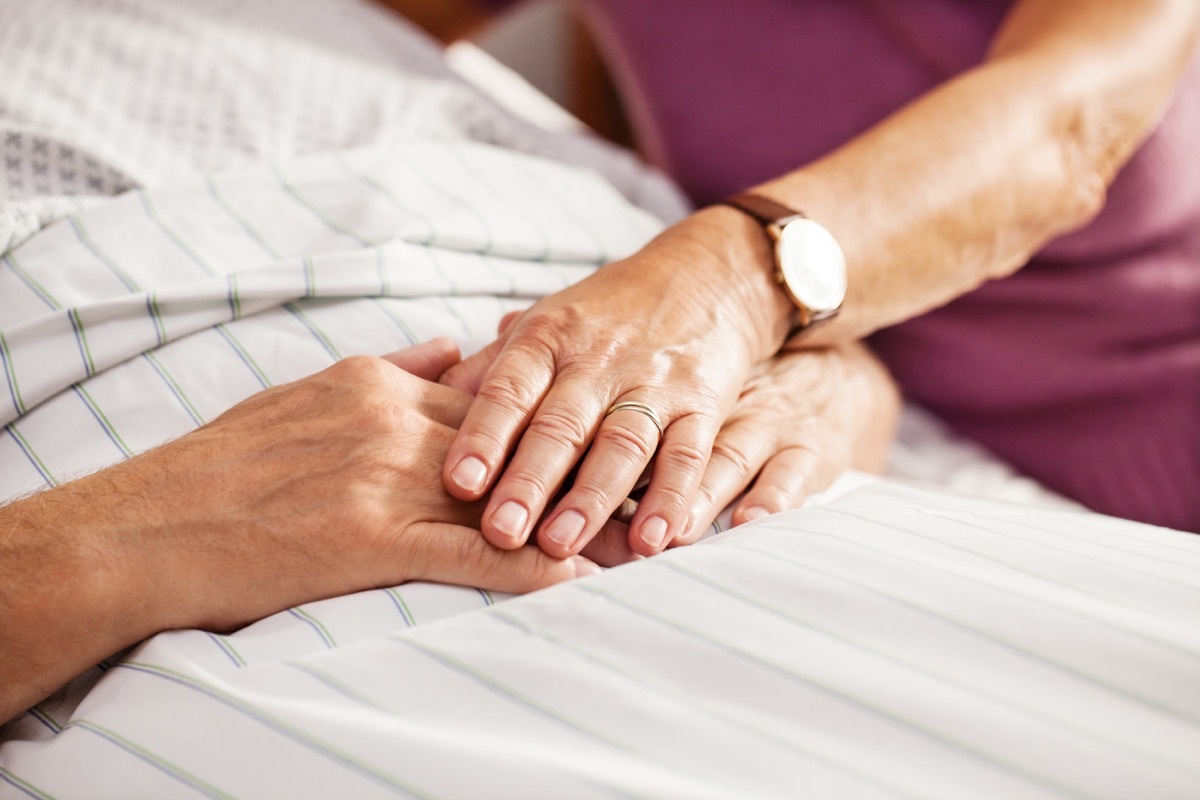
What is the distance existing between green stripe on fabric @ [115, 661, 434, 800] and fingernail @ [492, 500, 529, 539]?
0.17 m

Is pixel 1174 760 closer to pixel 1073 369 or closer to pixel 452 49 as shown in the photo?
pixel 1073 369

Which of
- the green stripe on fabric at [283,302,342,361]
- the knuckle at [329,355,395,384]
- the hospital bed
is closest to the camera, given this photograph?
the hospital bed

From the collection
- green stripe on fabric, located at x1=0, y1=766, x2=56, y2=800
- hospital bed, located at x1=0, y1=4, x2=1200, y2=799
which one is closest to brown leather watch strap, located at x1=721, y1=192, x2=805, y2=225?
hospital bed, located at x1=0, y1=4, x2=1200, y2=799

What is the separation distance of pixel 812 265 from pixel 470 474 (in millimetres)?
399

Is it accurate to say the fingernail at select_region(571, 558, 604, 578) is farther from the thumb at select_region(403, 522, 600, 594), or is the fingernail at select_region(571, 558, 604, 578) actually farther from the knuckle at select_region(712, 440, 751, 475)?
the knuckle at select_region(712, 440, 751, 475)

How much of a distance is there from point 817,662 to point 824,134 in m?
0.87

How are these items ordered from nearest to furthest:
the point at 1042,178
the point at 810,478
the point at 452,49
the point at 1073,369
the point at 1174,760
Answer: the point at 1174,760
the point at 810,478
the point at 1042,178
the point at 1073,369
the point at 452,49

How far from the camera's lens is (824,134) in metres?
1.24

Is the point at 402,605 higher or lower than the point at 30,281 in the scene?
lower

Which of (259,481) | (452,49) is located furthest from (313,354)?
(452,49)

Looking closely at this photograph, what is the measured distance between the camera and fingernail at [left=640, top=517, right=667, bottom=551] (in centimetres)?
66

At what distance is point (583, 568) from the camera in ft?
2.13

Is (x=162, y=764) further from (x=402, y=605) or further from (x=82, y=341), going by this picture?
(x=82, y=341)

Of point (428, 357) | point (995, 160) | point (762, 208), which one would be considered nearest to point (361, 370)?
point (428, 357)
